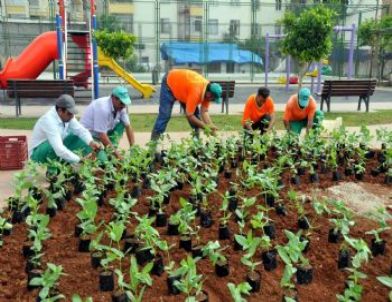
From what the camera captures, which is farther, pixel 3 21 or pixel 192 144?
pixel 3 21

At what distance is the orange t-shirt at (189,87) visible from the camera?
532 centimetres

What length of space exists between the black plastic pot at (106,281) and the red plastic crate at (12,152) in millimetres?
3194

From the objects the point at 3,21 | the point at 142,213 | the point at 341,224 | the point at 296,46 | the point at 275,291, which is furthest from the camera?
the point at 3,21

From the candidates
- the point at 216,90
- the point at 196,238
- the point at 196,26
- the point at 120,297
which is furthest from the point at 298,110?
the point at 196,26

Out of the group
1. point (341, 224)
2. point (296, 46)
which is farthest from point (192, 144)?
point (296, 46)

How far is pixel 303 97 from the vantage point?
586 cm

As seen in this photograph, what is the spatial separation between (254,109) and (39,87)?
18.1 feet

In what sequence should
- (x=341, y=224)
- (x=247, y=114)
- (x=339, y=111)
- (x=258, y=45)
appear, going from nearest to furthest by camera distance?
1. (x=341, y=224)
2. (x=247, y=114)
3. (x=339, y=111)
4. (x=258, y=45)

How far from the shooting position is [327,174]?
4734 mm

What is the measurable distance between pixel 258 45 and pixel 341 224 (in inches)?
905

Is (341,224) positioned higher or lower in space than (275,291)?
higher

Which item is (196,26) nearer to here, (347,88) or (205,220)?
(347,88)

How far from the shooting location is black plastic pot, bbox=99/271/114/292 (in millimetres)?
2432

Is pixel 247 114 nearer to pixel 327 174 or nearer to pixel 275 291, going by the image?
pixel 327 174
